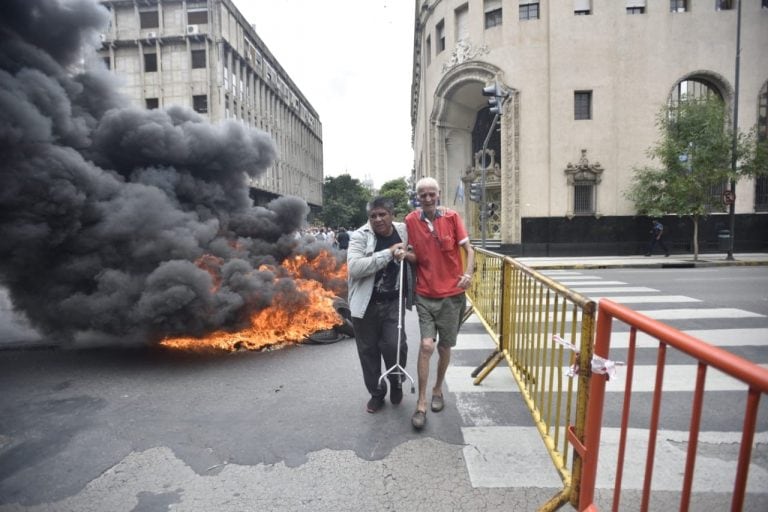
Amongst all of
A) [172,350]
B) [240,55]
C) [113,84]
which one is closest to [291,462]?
[172,350]

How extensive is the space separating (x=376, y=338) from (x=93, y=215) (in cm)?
407

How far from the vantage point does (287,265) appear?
6.71 metres

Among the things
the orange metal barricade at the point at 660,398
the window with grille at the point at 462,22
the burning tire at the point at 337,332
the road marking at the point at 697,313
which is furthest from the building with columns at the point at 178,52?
the orange metal barricade at the point at 660,398

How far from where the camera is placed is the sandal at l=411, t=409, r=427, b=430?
320cm

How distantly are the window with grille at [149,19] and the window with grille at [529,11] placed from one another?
22757mm

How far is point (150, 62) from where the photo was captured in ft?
93.8

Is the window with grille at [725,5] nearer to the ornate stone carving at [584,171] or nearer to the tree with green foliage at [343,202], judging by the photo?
the ornate stone carving at [584,171]

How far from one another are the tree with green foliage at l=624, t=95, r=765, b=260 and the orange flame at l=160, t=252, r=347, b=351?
48.0 ft

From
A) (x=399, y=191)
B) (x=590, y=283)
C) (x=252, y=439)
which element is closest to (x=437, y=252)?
(x=252, y=439)

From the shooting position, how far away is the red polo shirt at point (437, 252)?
11.2 feet

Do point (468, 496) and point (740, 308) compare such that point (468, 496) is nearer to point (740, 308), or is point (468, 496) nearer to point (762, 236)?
point (740, 308)

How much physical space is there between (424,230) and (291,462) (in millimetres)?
1909

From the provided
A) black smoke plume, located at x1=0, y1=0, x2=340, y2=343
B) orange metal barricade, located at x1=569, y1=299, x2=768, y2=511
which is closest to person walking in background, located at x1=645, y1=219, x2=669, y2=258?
black smoke plume, located at x1=0, y1=0, x2=340, y2=343

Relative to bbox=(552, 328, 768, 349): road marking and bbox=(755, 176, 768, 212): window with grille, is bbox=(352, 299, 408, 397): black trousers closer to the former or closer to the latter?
bbox=(552, 328, 768, 349): road marking
